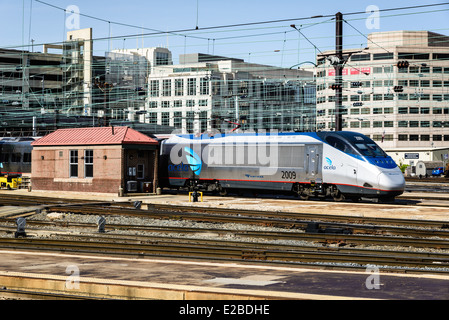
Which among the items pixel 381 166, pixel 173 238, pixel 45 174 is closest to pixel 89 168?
pixel 45 174

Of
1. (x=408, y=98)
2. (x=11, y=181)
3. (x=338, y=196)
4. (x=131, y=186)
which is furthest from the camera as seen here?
(x=408, y=98)

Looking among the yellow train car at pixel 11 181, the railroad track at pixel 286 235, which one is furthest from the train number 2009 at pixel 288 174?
the yellow train car at pixel 11 181

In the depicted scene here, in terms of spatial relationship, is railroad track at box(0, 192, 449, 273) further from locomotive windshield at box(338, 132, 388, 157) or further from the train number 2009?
the train number 2009

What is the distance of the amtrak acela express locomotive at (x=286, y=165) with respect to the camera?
31.8 metres

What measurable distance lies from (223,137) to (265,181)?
14.0 ft

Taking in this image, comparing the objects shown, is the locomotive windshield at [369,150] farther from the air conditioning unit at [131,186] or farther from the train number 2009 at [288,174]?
the air conditioning unit at [131,186]

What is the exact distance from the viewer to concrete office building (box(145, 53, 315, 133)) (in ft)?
446

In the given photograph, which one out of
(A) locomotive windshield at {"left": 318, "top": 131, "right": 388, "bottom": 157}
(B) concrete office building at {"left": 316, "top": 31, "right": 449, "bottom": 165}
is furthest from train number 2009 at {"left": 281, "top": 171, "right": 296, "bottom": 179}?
(B) concrete office building at {"left": 316, "top": 31, "right": 449, "bottom": 165}

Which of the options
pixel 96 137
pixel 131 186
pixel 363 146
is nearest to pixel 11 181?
pixel 96 137

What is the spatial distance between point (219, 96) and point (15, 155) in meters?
82.0

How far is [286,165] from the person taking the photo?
1388 inches

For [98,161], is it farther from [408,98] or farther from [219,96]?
[408,98]

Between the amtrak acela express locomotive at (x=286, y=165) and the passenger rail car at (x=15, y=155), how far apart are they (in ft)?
45.2

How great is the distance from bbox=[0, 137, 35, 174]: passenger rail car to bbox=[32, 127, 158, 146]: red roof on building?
6.45m
